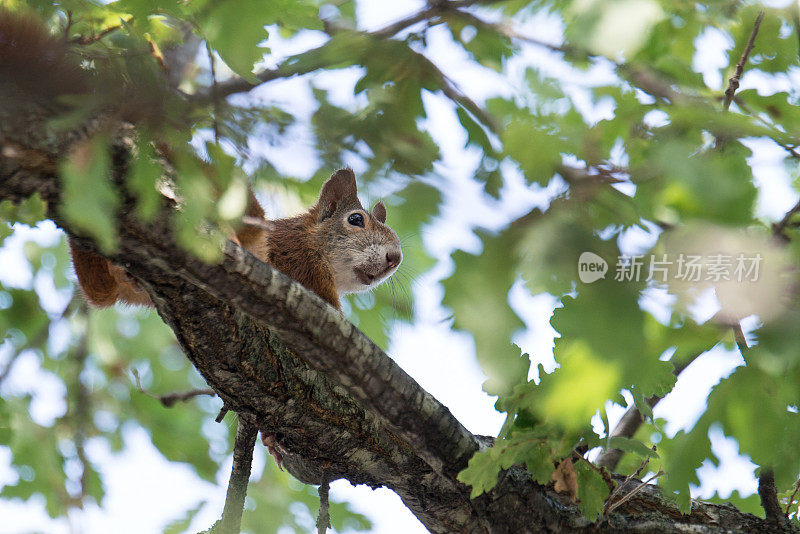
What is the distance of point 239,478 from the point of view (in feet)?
7.35

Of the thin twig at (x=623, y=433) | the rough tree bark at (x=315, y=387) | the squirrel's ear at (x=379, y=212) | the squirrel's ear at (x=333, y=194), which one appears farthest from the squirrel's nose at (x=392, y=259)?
the thin twig at (x=623, y=433)

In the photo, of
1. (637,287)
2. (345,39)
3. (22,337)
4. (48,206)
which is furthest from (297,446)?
(22,337)

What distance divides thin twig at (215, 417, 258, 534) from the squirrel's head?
1088 mm

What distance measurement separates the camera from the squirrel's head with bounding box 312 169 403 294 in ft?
10.5

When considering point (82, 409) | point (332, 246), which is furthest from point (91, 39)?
point (82, 409)

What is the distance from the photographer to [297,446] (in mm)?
2188

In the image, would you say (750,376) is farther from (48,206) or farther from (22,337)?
(22,337)

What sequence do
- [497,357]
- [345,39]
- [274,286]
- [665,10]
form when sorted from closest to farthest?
[497,357], [345,39], [665,10], [274,286]

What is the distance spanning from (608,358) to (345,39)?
575mm

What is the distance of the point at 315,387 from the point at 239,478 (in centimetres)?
47

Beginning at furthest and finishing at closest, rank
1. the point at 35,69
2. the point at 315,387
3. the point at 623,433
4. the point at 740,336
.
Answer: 1. the point at 623,433
2. the point at 315,387
3. the point at 35,69
4. the point at 740,336

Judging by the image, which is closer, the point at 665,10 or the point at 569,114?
the point at 665,10

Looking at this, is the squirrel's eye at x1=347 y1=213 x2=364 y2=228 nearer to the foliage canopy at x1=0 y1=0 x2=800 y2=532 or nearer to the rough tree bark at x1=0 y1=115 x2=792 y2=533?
the rough tree bark at x1=0 y1=115 x2=792 y2=533

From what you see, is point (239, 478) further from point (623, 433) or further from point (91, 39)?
point (623, 433)
